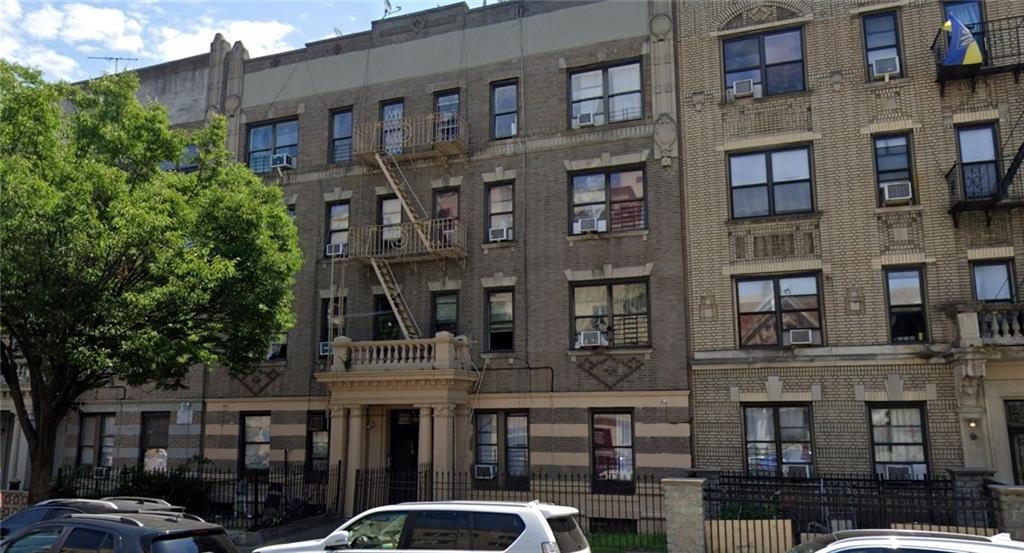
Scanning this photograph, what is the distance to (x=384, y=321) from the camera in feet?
73.4

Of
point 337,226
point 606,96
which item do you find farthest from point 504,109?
point 337,226

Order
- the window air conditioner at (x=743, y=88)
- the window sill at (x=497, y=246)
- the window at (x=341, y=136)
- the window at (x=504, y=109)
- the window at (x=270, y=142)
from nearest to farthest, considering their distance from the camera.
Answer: the window air conditioner at (x=743, y=88) → the window sill at (x=497, y=246) → the window at (x=504, y=109) → the window at (x=341, y=136) → the window at (x=270, y=142)

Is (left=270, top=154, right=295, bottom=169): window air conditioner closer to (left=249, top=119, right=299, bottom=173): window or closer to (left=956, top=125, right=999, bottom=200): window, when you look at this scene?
(left=249, top=119, right=299, bottom=173): window

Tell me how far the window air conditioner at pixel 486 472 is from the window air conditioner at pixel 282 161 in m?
11.0

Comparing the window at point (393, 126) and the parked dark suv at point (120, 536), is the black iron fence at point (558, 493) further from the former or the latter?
the window at point (393, 126)

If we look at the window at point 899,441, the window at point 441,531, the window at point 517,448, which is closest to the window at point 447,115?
the window at point 517,448

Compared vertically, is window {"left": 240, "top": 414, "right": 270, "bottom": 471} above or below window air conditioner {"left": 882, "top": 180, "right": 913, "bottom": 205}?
below

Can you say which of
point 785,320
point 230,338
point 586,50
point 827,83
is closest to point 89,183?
point 230,338

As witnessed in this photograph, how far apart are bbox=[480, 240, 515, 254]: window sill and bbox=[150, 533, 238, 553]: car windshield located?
42.0 ft

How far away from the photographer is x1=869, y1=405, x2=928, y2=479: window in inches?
673

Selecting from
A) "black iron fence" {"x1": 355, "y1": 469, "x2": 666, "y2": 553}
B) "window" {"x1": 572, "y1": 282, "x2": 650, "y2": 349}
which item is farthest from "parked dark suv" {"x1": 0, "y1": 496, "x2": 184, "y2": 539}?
"window" {"x1": 572, "y1": 282, "x2": 650, "y2": 349}

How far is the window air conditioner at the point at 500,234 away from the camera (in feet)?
69.5

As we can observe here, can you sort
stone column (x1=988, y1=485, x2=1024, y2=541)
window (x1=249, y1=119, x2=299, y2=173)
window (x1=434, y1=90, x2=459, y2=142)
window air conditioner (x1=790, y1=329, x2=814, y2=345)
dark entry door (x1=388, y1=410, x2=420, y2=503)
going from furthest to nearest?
window (x1=249, y1=119, x2=299, y2=173)
window (x1=434, y1=90, x2=459, y2=142)
dark entry door (x1=388, y1=410, x2=420, y2=503)
window air conditioner (x1=790, y1=329, x2=814, y2=345)
stone column (x1=988, y1=485, x2=1024, y2=541)

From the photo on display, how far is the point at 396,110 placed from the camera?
23375mm
